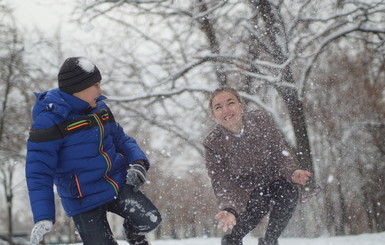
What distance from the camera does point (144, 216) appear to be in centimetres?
242

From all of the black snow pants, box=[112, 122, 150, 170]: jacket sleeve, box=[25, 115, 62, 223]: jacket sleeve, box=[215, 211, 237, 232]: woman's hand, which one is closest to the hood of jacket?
box=[25, 115, 62, 223]: jacket sleeve

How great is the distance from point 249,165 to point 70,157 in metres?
1.50

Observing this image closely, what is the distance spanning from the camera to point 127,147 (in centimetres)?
264

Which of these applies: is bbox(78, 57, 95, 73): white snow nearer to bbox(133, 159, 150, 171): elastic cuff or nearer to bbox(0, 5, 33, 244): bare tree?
bbox(133, 159, 150, 171): elastic cuff

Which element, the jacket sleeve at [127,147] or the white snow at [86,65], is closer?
the white snow at [86,65]

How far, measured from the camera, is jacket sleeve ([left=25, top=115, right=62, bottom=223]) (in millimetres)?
2158

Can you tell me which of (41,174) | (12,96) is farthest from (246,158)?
(12,96)

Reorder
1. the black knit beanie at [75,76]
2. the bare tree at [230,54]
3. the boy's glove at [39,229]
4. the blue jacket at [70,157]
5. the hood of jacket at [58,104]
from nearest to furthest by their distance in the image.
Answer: the boy's glove at [39,229] → the blue jacket at [70,157] → the hood of jacket at [58,104] → the black knit beanie at [75,76] → the bare tree at [230,54]

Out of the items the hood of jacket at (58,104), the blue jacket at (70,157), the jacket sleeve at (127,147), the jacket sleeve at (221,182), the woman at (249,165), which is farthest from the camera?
the woman at (249,165)

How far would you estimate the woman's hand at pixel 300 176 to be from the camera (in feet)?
9.44

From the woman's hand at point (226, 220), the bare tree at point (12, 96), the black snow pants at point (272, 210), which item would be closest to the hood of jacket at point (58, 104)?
the woman's hand at point (226, 220)

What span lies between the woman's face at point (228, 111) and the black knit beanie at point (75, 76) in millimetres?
1158

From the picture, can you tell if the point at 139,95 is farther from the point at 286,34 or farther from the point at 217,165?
the point at 217,165

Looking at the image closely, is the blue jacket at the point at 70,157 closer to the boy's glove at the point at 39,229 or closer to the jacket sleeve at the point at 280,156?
the boy's glove at the point at 39,229
